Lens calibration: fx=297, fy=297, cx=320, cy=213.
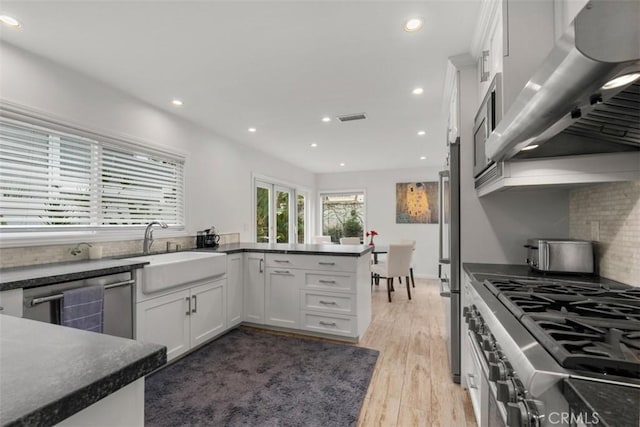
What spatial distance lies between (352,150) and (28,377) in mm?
4868

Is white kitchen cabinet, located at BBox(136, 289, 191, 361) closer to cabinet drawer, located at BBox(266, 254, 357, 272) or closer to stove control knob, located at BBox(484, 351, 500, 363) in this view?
cabinet drawer, located at BBox(266, 254, 357, 272)

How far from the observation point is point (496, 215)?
7.21 feet

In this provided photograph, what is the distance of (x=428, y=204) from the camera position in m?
6.50

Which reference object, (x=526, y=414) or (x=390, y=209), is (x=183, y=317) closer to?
(x=526, y=414)

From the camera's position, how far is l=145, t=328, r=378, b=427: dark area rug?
6.01 feet

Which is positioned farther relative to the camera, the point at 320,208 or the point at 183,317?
the point at 320,208

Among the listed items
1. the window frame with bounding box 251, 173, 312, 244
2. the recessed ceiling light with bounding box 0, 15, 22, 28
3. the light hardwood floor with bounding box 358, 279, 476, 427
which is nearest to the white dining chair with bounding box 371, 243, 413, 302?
the light hardwood floor with bounding box 358, 279, 476, 427

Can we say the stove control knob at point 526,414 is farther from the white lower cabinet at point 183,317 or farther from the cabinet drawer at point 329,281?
the white lower cabinet at point 183,317

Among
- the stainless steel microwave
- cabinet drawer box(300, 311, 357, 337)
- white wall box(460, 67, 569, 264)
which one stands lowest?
cabinet drawer box(300, 311, 357, 337)

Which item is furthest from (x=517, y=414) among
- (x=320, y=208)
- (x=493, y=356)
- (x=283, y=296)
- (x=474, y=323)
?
(x=320, y=208)

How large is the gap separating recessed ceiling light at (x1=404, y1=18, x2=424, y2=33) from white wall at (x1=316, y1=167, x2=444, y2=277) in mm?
4897

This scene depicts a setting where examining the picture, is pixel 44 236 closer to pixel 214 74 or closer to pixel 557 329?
pixel 214 74

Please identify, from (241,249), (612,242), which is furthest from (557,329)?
(241,249)

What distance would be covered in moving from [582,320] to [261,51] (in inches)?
90.9
